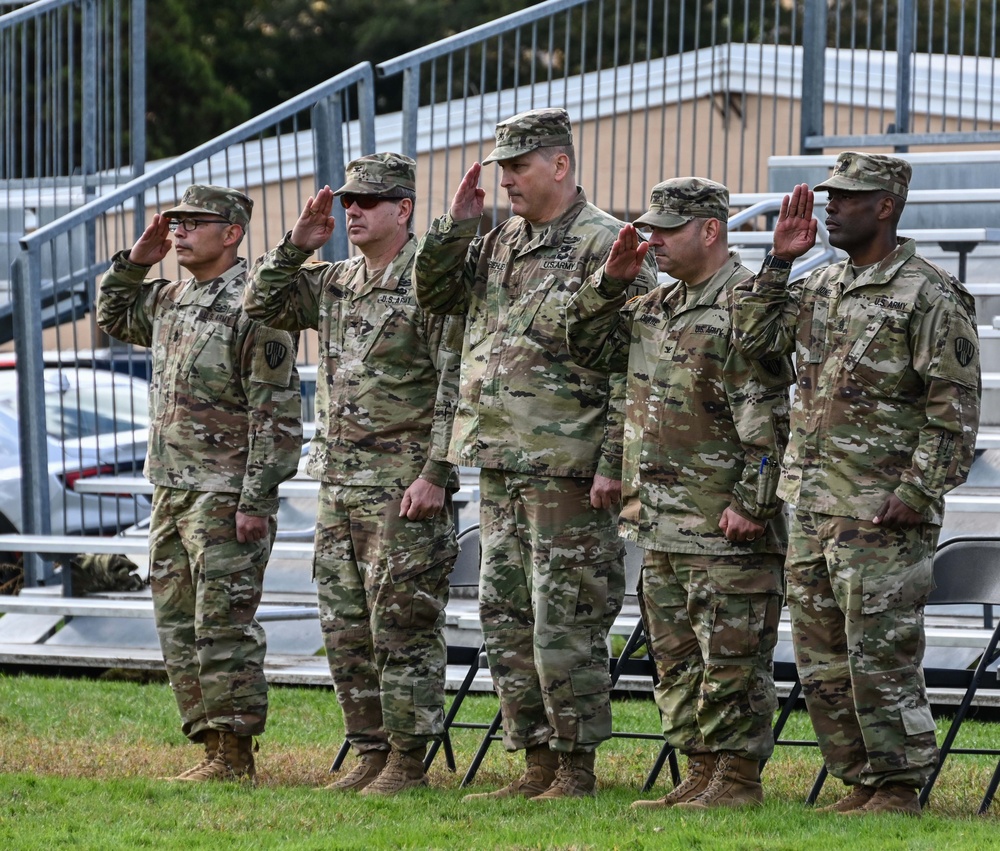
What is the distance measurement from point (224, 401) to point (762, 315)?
7.40 ft

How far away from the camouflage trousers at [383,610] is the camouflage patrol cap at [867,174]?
6.19ft

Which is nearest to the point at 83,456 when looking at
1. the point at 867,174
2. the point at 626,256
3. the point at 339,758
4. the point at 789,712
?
the point at 339,758

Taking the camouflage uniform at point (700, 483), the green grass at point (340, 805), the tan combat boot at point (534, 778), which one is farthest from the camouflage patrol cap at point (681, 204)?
A: the green grass at point (340, 805)

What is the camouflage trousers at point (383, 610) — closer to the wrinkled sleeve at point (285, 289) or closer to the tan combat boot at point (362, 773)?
the tan combat boot at point (362, 773)

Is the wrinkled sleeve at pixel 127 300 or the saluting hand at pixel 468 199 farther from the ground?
the saluting hand at pixel 468 199

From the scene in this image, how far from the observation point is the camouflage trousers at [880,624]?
19.0 feet

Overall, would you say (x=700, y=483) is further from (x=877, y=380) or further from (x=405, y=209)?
(x=405, y=209)

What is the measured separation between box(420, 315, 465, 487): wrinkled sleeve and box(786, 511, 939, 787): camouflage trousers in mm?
1363

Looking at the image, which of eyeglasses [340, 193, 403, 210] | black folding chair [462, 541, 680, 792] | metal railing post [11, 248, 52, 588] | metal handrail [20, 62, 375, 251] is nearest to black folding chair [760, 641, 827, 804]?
black folding chair [462, 541, 680, 792]

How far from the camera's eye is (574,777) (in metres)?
6.30

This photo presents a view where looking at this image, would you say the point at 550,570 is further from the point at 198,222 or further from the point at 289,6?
the point at 289,6

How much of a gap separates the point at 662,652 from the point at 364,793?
3.99 feet

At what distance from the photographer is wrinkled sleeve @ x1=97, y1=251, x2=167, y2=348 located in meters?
7.32

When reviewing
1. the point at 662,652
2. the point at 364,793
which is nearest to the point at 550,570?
the point at 662,652
